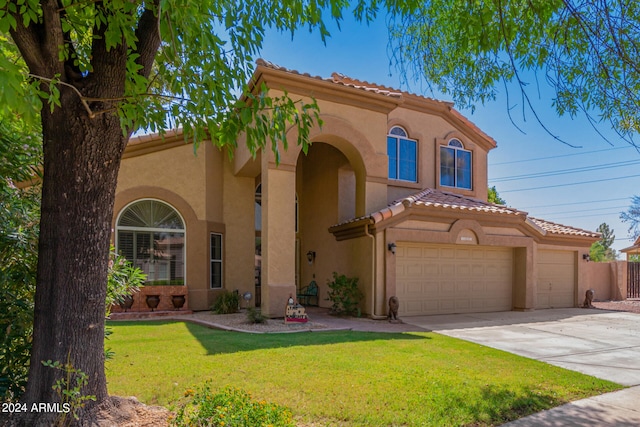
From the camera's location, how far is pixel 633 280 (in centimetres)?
2206

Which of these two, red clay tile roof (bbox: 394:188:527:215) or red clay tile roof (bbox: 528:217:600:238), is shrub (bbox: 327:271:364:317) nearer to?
red clay tile roof (bbox: 394:188:527:215)

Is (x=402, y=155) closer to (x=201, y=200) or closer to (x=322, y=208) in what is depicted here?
(x=322, y=208)

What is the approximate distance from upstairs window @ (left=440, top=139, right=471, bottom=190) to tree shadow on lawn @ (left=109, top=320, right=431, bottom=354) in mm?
9709

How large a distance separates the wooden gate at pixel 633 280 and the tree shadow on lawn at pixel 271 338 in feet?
61.4

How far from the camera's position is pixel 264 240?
1239cm

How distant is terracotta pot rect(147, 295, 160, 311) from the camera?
43.5ft

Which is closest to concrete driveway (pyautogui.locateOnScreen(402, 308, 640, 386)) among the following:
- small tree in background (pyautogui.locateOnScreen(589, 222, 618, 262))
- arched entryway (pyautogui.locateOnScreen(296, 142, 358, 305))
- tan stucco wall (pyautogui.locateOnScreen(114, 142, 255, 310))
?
arched entryway (pyautogui.locateOnScreen(296, 142, 358, 305))

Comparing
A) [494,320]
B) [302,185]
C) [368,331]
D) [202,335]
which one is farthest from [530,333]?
[302,185]

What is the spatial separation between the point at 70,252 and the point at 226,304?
413 inches

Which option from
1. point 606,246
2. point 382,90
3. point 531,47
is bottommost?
point 606,246

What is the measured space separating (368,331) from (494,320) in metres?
5.01

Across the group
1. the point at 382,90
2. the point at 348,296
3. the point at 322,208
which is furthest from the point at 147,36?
the point at 322,208

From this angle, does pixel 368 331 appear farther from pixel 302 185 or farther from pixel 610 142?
pixel 302 185

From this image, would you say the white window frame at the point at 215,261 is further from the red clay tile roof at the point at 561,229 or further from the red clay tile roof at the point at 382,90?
the red clay tile roof at the point at 561,229
